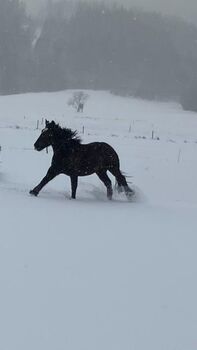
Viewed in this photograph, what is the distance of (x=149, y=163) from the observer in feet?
54.2

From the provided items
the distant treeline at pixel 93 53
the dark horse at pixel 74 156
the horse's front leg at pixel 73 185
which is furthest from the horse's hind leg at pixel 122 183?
the distant treeline at pixel 93 53

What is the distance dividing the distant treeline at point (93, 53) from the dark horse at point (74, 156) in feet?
248

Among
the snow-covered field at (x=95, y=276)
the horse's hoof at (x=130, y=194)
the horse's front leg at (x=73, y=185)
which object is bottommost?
the horse's hoof at (x=130, y=194)

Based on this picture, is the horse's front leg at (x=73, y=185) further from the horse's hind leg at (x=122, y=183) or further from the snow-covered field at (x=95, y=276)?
the horse's hind leg at (x=122, y=183)

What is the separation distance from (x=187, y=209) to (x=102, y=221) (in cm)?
311

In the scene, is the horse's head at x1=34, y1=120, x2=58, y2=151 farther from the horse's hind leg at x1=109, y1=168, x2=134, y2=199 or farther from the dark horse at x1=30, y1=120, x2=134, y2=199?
the horse's hind leg at x1=109, y1=168, x2=134, y2=199

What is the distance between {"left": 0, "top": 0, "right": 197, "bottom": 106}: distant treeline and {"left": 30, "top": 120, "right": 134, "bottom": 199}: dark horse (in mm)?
75572

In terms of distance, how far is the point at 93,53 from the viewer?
9494cm

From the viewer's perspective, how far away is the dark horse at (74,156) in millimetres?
9445

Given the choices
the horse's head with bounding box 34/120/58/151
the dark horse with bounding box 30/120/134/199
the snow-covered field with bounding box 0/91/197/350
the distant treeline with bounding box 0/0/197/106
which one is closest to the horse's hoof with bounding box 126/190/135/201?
the dark horse with bounding box 30/120/134/199

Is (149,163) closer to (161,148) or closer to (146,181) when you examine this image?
(146,181)

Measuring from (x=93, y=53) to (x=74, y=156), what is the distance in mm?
88522

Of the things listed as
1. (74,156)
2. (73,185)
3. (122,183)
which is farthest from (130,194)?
(74,156)

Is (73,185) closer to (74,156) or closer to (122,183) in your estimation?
(74,156)
